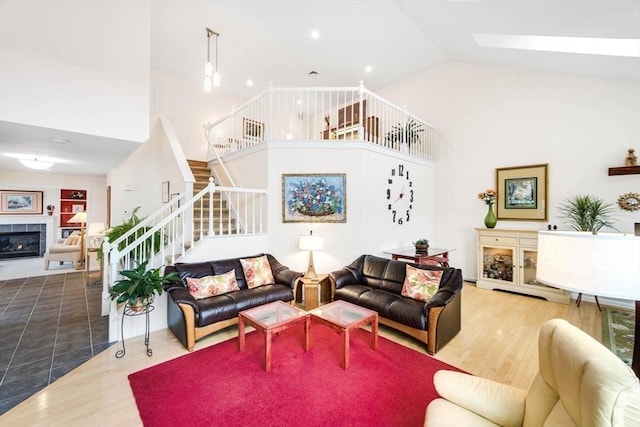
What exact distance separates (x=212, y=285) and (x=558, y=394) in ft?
10.8

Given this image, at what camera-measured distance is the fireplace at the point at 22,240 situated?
7953 mm

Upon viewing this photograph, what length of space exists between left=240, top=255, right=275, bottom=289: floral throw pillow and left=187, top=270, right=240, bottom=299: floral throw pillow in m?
0.21

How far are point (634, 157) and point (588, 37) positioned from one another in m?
2.04

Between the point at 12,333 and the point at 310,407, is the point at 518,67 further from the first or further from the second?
the point at 12,333

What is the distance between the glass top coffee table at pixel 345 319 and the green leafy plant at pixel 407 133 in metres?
3.67

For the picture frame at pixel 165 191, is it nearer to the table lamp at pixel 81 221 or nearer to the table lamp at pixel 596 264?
the table lamp at pixel 81 221

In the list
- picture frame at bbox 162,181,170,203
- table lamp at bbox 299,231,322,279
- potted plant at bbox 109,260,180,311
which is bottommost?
potted plant at bbox 109,260,180,311

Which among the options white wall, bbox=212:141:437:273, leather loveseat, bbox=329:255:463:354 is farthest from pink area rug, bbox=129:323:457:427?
white wall, bbox=212:141:437:273

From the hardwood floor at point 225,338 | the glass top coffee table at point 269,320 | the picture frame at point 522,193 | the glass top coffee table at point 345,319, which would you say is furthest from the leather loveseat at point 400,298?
the picture frame at point 522,193

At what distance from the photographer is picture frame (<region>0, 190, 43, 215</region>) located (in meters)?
7.73

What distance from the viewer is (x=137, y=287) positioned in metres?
2.80

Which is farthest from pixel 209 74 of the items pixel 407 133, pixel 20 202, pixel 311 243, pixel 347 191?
pixel 20 202

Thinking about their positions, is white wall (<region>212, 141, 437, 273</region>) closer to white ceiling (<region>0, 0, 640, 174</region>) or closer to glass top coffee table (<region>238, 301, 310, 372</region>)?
glass top coffee table (<region>238, 301, 310, 372</region>)

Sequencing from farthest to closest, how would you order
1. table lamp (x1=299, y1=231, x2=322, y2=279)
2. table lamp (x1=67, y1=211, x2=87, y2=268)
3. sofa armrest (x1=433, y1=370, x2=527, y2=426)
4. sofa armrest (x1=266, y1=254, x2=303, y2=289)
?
table lamp (x1=67, y1=211, x2=87, y2=268) → table lamp (x1=299, y1=231, x2=322, y2=279) → sofa armrest (x1=266, y1=254, x2=303, y2=289) → sofa armrest (x1=433, y1=370, x2=527, y2=426)
